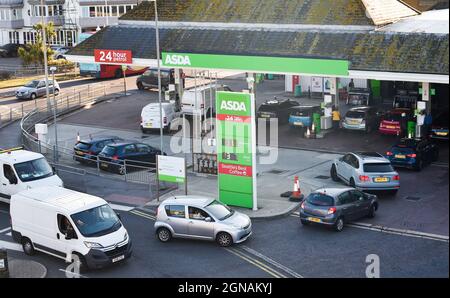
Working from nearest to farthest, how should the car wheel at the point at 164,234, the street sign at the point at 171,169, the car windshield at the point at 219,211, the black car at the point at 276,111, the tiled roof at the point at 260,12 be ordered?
the car windshield at the point at 219,211, the car wheel at the point at 164,234, the street sign at the point at 171,169, the tiled roof at the point at 260,12, the black car at the point at 276,111

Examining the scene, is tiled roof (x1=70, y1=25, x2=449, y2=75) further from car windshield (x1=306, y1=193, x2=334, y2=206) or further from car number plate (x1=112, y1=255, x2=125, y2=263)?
car number plate (x1=112, y1=255, x2=125, y2=263)

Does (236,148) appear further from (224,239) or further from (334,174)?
(334,174)

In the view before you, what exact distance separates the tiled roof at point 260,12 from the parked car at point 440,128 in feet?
19.0

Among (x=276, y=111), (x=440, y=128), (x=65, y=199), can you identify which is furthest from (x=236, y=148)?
(x=276, y=111)

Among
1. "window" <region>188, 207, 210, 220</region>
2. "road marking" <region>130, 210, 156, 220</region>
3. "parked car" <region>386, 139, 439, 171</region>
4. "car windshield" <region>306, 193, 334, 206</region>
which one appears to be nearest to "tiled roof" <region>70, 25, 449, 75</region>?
"parked car" <region>386, 139, 439, 171</region>

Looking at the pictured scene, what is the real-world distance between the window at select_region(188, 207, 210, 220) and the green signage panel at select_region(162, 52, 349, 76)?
12.8m

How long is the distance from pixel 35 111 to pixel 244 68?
52.5ft

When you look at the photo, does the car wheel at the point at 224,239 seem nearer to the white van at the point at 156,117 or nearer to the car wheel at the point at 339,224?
the car wheel at the point at 339,224

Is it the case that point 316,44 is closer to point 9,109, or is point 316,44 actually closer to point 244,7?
point 244,7

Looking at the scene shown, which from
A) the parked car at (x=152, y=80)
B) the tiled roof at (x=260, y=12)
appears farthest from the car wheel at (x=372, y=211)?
the parked car at (x=152, y=80)

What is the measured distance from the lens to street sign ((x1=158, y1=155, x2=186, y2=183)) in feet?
92.1

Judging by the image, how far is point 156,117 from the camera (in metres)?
41.0

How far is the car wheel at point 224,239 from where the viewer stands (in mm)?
23438

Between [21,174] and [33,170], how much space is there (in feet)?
1.94
